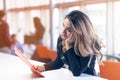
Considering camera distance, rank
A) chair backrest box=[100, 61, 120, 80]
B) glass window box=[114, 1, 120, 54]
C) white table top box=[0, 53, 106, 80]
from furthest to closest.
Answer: glass window box=[114, 1, 120, 54] < chair backrest box=[100, 61, 120, 80] < white table top box=[0, 53, 106, 80]

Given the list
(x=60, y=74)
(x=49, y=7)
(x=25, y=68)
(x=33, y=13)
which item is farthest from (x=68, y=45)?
(x=33, y=13)

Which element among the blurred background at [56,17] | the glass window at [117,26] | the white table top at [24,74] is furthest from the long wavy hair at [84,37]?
the glass window at [117,26]

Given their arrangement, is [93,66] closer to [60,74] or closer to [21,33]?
[60,74]

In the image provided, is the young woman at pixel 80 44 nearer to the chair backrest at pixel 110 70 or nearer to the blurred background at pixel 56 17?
the chair backrest at pixel 110 70

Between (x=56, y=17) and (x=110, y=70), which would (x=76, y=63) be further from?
(x=56, y=17)

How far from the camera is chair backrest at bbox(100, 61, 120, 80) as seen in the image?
1935 millimetres

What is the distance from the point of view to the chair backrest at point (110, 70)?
193 centimetres

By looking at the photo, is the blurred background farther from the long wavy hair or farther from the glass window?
the long wavy hair

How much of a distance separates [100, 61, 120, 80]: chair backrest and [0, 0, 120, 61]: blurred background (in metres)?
0.74

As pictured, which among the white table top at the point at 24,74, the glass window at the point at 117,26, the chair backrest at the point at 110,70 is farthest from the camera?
the glass window at the point at 117,26

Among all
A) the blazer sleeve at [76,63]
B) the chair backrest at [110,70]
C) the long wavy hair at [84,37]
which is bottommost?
the chair backrest at [110,70]

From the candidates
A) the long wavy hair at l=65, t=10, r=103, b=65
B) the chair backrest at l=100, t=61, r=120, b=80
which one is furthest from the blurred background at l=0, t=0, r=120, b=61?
the long wavy hair at l=65, t=10, r=103, b=65

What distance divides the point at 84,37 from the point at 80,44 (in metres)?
0.06

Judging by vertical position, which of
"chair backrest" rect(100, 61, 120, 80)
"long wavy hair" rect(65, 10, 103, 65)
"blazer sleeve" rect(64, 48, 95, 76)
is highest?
"long wavy hair" rect(65, 10, 103, 65)
